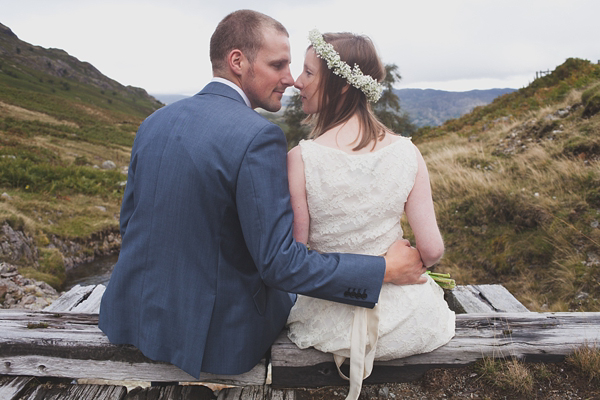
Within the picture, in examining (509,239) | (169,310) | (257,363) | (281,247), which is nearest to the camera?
(281,247)

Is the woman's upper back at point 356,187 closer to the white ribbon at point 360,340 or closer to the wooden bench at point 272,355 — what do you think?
the white ribbon at point 360,340

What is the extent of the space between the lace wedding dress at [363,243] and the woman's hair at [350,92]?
0.16m

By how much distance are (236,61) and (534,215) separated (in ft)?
17.1

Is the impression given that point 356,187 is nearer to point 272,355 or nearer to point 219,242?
point 219,242

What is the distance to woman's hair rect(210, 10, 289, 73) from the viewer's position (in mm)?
2312

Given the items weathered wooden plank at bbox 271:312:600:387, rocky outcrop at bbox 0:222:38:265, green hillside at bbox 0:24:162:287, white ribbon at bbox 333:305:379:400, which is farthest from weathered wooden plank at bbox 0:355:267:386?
rocky outcrop at bbox 0:222:38:265

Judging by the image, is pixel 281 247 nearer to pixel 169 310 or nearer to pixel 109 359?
pixel 169 310

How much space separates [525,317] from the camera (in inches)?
108

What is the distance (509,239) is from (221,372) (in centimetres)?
504

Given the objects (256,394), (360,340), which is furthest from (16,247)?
(360,340)

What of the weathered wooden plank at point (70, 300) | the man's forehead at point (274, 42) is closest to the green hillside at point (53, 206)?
the weathered wooden plank at point (70, 300)

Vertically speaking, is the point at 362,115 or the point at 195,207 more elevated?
the point at 362,115

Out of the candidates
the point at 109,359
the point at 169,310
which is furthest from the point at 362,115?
the point at 109,359

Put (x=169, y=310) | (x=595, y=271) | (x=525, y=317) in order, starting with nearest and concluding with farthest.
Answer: (x=169, y=310)
(x=525, y=317)
(x=595, y=271)
